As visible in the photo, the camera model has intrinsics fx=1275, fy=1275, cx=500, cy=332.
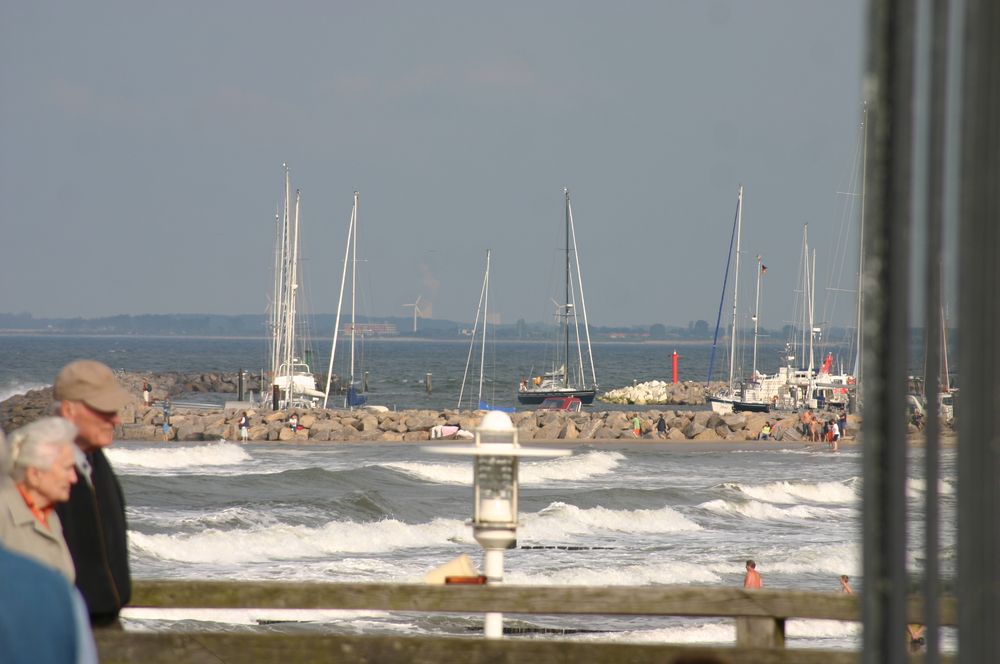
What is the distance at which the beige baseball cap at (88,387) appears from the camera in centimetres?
370

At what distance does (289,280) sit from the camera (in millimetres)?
53938

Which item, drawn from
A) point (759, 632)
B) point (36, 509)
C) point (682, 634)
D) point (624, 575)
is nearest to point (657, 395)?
point (624, 575)

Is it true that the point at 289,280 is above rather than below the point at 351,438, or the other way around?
above

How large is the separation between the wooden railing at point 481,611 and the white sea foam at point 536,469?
28.3m

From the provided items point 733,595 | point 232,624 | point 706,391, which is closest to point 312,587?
point 733,595

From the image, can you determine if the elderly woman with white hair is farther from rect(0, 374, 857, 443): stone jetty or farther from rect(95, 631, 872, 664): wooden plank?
rect(0, 374, 857, 443): stone jetty

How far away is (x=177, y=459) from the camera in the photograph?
36406mm

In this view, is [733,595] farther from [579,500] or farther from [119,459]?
[119,459]

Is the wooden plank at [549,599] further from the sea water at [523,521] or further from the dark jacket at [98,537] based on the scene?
the sea water at [523,521]

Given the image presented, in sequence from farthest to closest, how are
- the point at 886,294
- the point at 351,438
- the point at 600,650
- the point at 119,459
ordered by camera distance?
1. the point at 351,438
2. the point at 119,459
3. the point at 600,650
4. the point at 886,294

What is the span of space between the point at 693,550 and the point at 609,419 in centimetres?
2808

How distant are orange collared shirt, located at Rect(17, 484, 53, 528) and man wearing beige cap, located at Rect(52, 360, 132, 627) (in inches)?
14.0

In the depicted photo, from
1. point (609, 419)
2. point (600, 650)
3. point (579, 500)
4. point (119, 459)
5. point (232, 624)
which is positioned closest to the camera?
point (600, 650)

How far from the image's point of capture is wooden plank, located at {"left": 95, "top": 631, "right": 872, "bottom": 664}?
4.17 m
